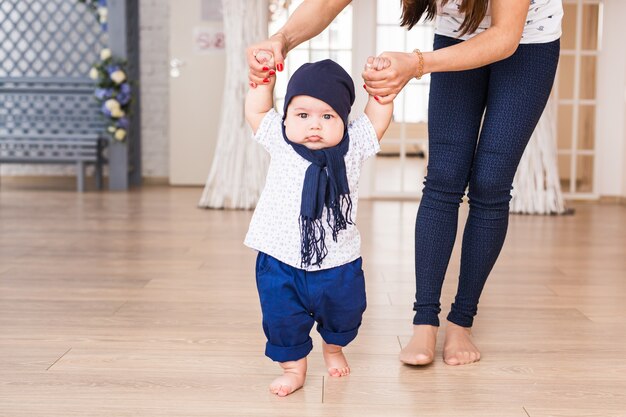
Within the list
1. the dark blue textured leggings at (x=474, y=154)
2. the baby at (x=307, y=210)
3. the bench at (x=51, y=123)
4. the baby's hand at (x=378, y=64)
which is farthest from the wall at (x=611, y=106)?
the baby's hand at (x=378, y=64)

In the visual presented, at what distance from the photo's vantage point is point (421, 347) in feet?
5.79

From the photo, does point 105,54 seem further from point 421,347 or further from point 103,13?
point 421,347

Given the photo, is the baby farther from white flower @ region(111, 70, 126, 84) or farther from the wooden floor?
white flower @ region(111, 70, 126, 84)

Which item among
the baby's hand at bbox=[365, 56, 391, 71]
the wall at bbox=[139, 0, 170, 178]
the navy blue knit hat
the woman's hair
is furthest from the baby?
the wall at bbox=[139, 0, 170, 178]

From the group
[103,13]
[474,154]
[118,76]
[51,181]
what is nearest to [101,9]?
[103,13]

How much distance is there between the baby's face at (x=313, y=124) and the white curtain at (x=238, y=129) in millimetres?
3178

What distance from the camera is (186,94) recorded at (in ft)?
20.4

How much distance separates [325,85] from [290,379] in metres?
0.59

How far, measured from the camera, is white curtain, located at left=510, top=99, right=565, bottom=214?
4848mm

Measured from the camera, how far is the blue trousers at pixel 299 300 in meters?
1.56

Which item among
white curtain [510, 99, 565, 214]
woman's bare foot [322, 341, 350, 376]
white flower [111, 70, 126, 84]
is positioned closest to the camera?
woman's bare foot [322, 341, 350, 376]

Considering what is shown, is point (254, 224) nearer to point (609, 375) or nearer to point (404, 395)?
point (404, 395)

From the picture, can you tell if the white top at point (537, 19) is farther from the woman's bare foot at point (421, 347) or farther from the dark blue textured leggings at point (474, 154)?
the woman's bare foot at point (421, 347)

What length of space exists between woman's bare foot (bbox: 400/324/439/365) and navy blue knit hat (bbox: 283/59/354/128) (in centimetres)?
54
